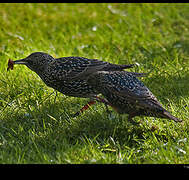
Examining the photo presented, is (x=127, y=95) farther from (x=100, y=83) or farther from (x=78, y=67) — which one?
(x=78, y=67)

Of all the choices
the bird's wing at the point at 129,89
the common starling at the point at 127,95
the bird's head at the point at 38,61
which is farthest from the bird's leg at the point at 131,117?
the bird's head at the point at 38,61

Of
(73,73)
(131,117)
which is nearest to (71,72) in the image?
(73,73)

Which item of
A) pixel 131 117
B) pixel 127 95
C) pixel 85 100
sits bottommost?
pixel 85 100

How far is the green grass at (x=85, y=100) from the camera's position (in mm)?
4922

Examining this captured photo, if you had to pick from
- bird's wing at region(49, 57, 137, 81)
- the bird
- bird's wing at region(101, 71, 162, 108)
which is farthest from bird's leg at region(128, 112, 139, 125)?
bird's wing at region(49, 57, 137, 81)

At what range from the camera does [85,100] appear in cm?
654

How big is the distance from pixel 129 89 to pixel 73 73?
987 mm

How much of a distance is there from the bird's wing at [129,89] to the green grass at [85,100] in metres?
0.29

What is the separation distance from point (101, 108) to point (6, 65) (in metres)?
2.28

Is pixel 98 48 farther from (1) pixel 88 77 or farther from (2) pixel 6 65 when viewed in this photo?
(1) pixel 88 77

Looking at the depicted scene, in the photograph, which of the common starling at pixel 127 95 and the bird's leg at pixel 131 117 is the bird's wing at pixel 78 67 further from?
the bird's leg at pixel 131 117

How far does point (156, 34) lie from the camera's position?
908cm

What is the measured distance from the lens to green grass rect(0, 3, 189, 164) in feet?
16.1
